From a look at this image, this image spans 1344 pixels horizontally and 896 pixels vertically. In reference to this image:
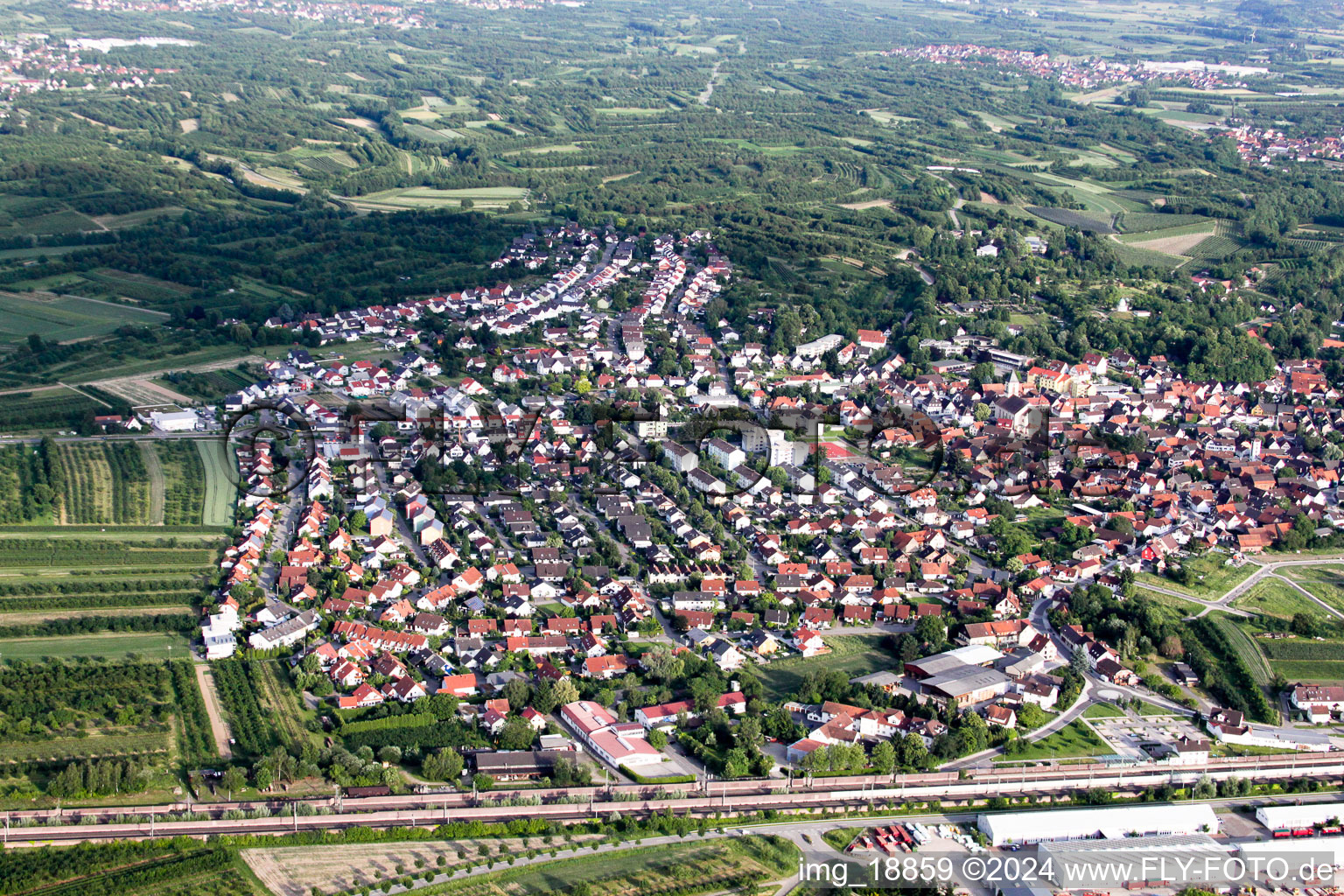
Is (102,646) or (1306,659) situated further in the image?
(1306,659)

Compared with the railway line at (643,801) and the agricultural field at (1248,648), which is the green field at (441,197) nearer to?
the agricultural field at (1248,648)

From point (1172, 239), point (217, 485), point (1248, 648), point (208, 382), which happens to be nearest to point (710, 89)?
point (1172, 239)

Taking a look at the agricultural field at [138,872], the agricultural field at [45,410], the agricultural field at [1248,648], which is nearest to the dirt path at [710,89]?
the agricultural field at [45,410]

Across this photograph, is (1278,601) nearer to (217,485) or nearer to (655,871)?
(655,871)

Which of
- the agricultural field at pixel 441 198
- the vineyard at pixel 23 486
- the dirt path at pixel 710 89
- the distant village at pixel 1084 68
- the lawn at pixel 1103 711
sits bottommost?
the lawn at pixel 1103 711

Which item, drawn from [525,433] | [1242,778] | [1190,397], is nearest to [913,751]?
[1242,778]

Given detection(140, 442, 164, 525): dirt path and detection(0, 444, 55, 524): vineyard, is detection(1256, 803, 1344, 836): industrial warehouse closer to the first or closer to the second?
detection(140, 442, 164, 525): dirt path
